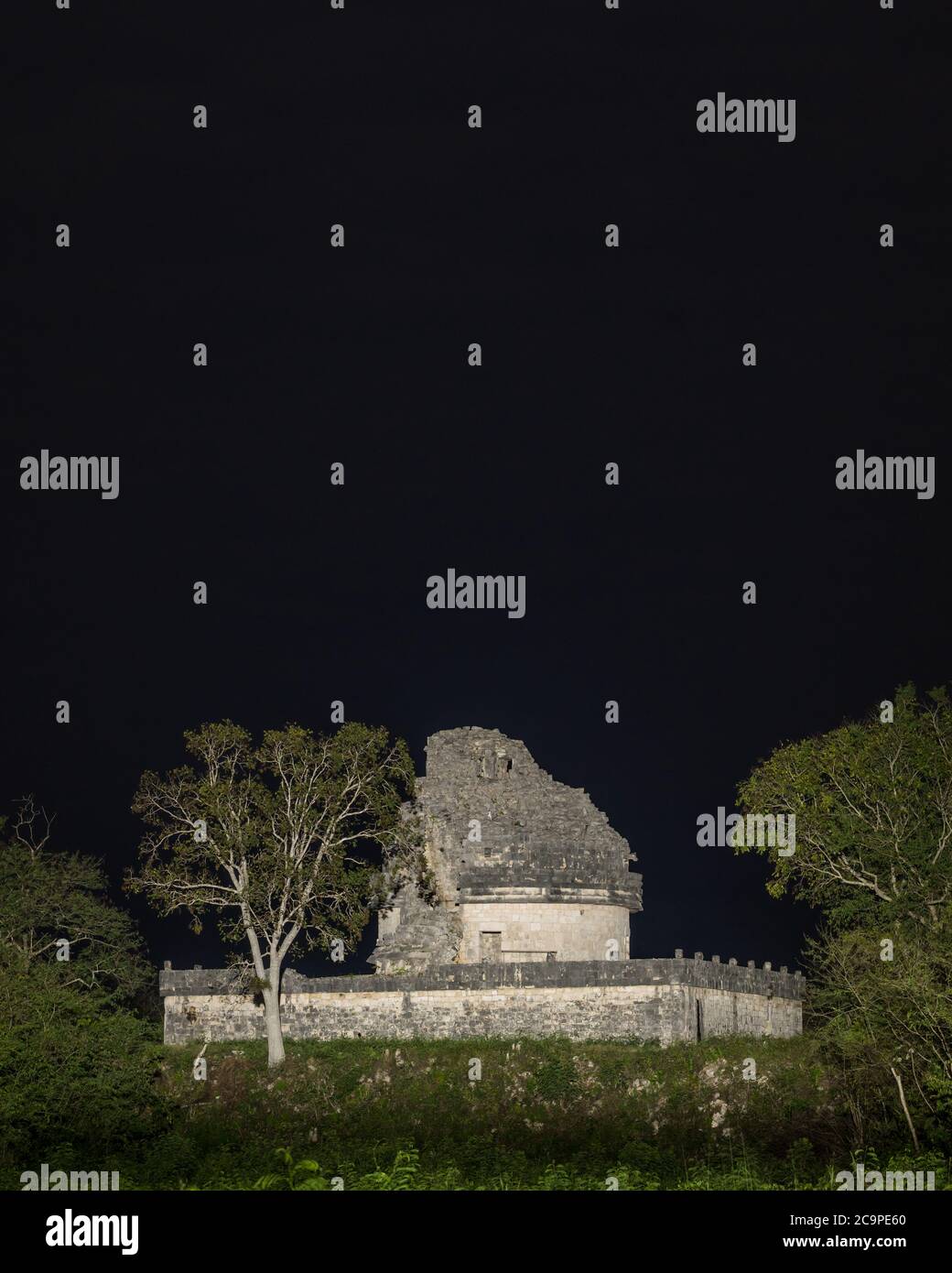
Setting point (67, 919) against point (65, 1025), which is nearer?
point (65, 1025)

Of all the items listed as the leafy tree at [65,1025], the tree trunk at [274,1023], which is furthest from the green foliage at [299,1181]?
the tree trunk at [274,1023]

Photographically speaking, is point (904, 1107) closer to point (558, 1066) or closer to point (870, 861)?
point (558, 1066)

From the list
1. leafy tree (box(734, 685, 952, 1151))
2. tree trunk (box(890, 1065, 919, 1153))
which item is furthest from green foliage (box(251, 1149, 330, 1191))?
leafy tree (box(734, 685, 952, 1151))

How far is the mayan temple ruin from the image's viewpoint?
A: 51219 mm

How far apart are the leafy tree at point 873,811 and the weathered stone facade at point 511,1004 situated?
150 inches

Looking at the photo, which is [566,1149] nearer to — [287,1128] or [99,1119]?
[287,1128]

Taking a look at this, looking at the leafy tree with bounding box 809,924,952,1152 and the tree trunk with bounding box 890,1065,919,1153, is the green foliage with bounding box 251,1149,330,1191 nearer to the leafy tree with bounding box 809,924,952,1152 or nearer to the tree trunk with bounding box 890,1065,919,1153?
the tree trunk with bounding box 890,1065,919,1153

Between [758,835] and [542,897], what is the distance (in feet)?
22.9

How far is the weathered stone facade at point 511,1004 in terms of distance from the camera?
5078 centimetres

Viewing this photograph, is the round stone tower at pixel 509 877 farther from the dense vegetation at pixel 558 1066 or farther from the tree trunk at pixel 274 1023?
the tree trunk at pixel 274 1023

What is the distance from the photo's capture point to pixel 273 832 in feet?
177

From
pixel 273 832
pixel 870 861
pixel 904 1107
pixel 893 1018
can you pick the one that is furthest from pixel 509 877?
pixel 904 1107

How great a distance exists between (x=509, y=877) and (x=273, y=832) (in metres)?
7.35

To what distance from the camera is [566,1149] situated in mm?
44438
